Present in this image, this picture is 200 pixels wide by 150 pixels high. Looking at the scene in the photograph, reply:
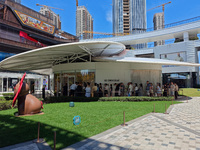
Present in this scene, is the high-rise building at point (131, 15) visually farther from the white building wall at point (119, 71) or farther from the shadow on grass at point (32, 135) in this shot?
the shadow on grass at point (32, 135)

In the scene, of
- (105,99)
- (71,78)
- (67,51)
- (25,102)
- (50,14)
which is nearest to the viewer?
(25,102)

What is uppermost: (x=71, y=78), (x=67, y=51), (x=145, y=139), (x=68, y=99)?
(x=67, y=51)

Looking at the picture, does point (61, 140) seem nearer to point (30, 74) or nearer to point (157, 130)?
point (157, 130)

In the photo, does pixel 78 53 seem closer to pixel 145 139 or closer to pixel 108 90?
pixel 108 90

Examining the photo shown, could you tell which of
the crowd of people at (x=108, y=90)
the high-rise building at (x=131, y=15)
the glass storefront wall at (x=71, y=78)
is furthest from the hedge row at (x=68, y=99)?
the high-rise building at (x=131, y=15)

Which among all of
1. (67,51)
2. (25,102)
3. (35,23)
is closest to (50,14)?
(35,23)

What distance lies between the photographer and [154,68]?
19.7m

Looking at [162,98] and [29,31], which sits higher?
[29,31]

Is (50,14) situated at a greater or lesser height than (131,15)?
lesser

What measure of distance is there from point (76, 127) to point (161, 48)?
147 ft

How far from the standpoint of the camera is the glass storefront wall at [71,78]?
17219mm

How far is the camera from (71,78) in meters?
18.1

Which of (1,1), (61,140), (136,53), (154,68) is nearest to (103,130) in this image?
(61,140)

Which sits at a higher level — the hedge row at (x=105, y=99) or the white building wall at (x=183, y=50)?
the white building wall at (x=183, y=50)
